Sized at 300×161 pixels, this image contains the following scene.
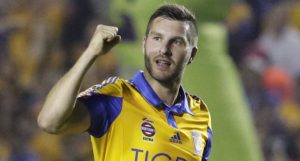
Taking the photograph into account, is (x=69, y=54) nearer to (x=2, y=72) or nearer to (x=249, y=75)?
(x=2, y=72)

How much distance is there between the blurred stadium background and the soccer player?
1189mm

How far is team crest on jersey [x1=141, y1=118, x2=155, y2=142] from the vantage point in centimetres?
190

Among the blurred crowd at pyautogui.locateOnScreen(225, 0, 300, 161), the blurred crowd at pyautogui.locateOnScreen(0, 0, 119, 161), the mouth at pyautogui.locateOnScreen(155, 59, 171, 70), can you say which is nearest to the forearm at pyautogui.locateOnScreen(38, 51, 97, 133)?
the mouth at pyautogui.locateOnScreen(155, 59, 171, 70)

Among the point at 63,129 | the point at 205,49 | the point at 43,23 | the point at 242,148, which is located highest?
the point at 43,23

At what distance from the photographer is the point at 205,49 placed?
2.85m

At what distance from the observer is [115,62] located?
365 centimetres

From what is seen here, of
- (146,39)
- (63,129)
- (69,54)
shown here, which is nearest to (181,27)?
(146,39)

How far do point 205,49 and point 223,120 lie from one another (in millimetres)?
239

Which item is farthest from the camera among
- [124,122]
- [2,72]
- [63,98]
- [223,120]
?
[2,72]

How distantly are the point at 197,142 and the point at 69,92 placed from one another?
45 cm

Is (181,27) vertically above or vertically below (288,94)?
below

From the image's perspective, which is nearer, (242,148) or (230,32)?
(242,148)

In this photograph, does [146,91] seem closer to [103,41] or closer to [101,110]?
[101,110]

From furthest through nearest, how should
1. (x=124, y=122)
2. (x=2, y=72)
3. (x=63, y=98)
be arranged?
(x=2, y=72) → (x=124, y=122) → (x=63, y=98)
